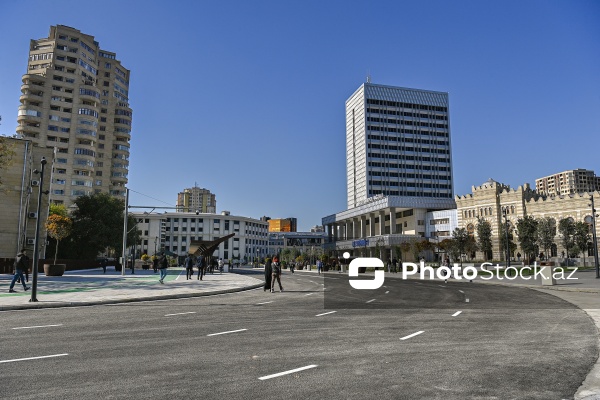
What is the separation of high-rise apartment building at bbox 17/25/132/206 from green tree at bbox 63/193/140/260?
1108 inches

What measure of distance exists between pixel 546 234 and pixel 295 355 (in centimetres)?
7483

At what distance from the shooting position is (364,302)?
1823 centimetres

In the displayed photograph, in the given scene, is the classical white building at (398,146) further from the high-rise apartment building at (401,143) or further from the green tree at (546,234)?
the green tree at (546,234)

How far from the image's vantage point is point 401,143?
14025 cm

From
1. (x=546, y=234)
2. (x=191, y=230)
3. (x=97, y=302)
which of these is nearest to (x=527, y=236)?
(x=546, y=234)

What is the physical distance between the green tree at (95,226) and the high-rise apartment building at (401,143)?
278 feet

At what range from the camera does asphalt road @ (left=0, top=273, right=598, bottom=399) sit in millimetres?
5828

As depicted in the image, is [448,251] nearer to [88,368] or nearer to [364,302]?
[364,302]

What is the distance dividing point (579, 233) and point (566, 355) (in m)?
72.0

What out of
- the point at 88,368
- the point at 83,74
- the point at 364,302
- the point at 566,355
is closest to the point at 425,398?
the point at 566,355

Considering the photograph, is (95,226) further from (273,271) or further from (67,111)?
(273,271)

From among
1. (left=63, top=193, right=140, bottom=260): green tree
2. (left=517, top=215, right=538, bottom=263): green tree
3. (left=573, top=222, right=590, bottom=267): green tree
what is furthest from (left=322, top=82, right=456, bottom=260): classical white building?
(left=63, top=193, right=140, bottom=260): green tree

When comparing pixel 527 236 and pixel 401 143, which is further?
pixel 401 143

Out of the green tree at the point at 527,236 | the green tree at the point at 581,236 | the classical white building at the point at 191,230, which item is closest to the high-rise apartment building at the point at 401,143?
the classical white building at the point at 191,230
